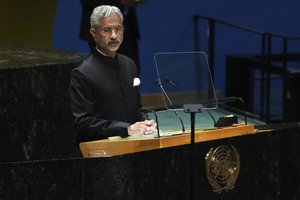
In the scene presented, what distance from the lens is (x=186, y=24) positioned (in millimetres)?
8070

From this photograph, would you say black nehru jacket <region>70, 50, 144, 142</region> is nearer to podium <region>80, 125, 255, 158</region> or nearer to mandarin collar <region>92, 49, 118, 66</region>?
mandarin collar <region>92, 49, 118, 66</region>

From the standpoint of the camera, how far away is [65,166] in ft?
9.61

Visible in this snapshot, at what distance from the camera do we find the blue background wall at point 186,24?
747 centimetres

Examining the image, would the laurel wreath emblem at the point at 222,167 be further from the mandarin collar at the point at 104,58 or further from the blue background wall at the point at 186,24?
the blue background wall at the point at 186,24

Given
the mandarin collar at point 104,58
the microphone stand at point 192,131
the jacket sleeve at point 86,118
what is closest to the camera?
the microphone stand at point 192,131

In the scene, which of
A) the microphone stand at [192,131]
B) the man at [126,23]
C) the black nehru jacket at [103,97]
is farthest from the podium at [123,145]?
the man at [126,23]

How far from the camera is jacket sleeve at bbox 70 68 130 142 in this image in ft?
11.1

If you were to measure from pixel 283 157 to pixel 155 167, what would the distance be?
2.41ft

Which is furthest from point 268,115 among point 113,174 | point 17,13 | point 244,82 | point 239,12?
point 113,174

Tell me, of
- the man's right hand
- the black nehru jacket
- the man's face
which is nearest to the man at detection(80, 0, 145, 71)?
the black nehru jacket

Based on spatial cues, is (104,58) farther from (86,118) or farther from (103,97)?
(86,118)

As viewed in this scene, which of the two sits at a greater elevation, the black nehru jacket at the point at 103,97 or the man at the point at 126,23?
the man at the point at 126,23

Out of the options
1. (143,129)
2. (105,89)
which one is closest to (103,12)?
(105,89)

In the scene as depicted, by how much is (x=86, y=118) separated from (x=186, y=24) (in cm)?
480
